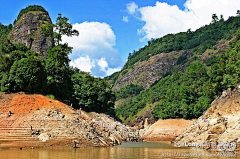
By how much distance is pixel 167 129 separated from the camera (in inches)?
3403

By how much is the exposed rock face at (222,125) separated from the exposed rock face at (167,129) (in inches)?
1056

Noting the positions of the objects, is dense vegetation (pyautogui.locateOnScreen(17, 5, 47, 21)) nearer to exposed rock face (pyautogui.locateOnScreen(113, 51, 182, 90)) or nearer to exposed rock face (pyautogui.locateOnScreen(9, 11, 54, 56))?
exposed rock face (pyautogui.locateOnScreen(9, 11, 54, 56))

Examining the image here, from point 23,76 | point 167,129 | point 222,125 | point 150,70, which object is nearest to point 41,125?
point 23,76

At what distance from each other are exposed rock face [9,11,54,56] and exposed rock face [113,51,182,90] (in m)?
88.8

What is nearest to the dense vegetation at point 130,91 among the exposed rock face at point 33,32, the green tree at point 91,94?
the green tree at point 91,94

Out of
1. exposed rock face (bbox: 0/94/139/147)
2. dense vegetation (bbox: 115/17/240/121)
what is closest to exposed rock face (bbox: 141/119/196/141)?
dense vegetation (bbox: 115/17/240/121)

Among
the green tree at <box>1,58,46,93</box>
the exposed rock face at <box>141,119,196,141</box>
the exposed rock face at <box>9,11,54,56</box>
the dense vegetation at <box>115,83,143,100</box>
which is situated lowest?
the exposed rock face at <box>141,119,196,141</box>

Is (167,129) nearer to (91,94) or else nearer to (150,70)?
(91,94)

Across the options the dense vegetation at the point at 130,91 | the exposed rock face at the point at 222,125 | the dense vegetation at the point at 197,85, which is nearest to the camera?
the exposed rock face at the point at 222,125

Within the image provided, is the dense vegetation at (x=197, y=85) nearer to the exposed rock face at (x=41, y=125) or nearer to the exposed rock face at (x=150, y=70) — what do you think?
the exposed rock face at (x=150, y=70)

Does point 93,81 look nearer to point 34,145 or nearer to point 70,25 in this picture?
point 70,25

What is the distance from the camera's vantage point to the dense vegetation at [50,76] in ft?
166

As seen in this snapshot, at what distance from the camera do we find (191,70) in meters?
122

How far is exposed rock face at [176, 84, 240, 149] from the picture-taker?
4303 cm
